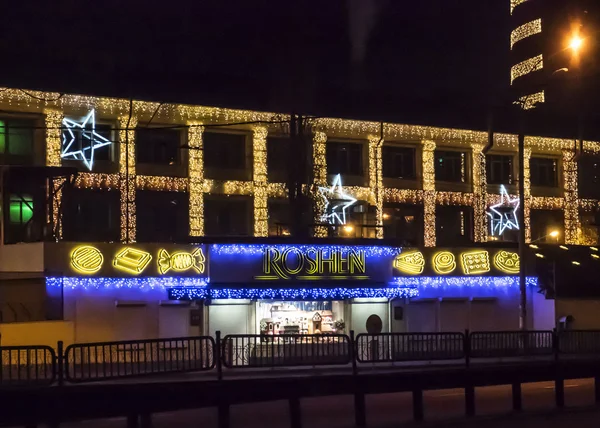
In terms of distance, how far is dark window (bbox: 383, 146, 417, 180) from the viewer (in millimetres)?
44344

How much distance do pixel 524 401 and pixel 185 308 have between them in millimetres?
17229

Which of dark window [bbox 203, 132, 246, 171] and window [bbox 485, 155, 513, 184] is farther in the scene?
window [bbox 485, 155, 513, 184]

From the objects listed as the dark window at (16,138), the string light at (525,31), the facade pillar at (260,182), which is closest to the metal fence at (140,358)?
the dark window at (16,138)

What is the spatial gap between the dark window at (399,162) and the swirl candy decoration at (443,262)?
6.07 metres

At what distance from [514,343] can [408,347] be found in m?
5.16

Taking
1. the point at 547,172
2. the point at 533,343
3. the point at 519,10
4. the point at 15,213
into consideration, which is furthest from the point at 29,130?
the point at 519,10

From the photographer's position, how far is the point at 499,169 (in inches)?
1845

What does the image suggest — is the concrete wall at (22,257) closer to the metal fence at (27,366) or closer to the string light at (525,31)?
the metal fence at (27,366)

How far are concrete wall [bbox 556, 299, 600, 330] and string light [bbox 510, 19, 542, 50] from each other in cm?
3393

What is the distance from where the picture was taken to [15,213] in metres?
36.2

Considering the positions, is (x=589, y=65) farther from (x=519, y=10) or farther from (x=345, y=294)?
(x=345, y=294)

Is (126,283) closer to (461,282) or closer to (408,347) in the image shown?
(408,347)

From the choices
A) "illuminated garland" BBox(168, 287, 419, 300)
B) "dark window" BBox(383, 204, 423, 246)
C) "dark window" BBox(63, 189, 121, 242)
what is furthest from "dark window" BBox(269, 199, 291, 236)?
"dark window" BBox(63, 189, 121, 242)

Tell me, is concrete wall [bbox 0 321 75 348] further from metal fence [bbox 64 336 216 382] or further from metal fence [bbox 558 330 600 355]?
metal fence [bbox 558 330 600 355]
